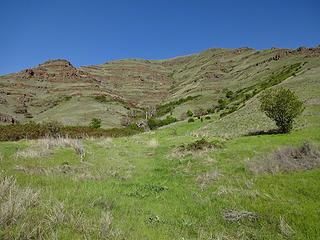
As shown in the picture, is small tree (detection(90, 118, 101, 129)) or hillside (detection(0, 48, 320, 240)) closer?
hillside (detection(0, 48, 320, 240))

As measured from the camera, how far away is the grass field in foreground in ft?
27.3

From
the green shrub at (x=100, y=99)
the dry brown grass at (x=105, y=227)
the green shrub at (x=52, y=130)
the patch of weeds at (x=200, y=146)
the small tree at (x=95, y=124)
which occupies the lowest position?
the dry brown grass at (x=105, y=227)

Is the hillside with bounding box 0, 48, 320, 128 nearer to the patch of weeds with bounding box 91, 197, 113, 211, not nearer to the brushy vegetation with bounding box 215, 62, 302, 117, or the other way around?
the brushy vegetation with bounding box 215, 62, 302, 117

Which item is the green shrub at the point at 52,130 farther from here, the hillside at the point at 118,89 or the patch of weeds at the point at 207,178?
the hillside at the point at 118,89

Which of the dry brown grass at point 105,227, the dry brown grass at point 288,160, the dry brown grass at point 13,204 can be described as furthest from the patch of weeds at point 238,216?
the dry brown grass at point 13,204

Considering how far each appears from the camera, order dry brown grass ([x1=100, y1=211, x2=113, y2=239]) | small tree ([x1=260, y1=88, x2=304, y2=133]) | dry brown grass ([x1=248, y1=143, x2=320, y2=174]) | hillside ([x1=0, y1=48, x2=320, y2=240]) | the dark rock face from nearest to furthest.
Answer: dry brown grass ([x1=100, y1=211, x2=113, y2=239]), hillside ([x1=0, y1=48, x2=320, y2=240]), dry brown grass ([x1=248, y1=143, x2=320, y2=174]), small tree ([x1=260, y1=88, x2=304, y2=133]), the dark rock face

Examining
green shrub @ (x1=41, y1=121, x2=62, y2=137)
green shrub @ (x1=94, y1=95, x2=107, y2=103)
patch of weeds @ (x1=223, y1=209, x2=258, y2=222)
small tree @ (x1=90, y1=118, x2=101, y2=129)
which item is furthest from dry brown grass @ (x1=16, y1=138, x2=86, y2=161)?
green shrub @ (x1=94, y1=95, x2=107, y2=103)

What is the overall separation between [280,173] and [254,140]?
1073 cm

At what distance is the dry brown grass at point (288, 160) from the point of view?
16.3 m

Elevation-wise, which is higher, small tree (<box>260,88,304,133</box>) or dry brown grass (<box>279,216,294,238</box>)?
small tree (<box>260,88,304,133</box>)

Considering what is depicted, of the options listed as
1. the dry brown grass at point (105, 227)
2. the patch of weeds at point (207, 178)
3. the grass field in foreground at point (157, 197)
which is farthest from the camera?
the patch of weeds at point (207, 178)

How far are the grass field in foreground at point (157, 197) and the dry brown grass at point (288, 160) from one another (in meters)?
0.63

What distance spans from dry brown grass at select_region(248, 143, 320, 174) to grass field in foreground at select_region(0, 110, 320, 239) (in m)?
0.63

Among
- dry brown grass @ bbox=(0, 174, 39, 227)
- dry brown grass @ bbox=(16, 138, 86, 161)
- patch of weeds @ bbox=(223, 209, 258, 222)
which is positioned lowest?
patch of weeds @ bbox=(223, 209, 258, 222)
